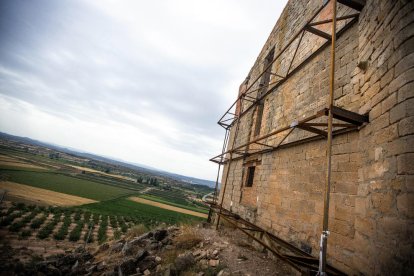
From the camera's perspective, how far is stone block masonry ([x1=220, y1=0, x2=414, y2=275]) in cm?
236

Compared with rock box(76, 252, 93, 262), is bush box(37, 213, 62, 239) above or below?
below

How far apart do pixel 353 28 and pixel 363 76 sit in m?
1.37

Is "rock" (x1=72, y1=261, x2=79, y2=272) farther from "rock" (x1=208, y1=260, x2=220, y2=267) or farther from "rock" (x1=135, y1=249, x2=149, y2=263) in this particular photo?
"rock" (x1=208, y1=260, x2=220, y2=267)

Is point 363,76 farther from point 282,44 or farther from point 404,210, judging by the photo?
point 282,44

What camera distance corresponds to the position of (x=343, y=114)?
3.12 metres

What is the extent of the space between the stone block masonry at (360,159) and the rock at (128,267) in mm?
3704

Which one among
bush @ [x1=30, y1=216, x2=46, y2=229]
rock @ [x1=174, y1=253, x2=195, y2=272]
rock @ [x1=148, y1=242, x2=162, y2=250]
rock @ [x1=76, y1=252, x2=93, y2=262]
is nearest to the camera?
rock @ [x1=174, y1=253, x2=195, y2=272]

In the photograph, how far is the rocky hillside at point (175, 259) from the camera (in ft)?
15.6

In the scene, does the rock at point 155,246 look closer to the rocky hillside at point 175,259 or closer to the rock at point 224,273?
the rocky hillside at point 175,259

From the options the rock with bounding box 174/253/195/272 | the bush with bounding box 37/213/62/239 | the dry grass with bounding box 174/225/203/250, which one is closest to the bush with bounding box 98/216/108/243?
the bush with bounding box 37/213/62/239

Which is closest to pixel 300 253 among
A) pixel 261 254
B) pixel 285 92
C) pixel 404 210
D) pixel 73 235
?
pixel 261 254

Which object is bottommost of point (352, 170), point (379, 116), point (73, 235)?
point (73, 235)

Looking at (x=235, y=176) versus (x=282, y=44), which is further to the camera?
(x=235, y=176)

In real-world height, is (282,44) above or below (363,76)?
above
